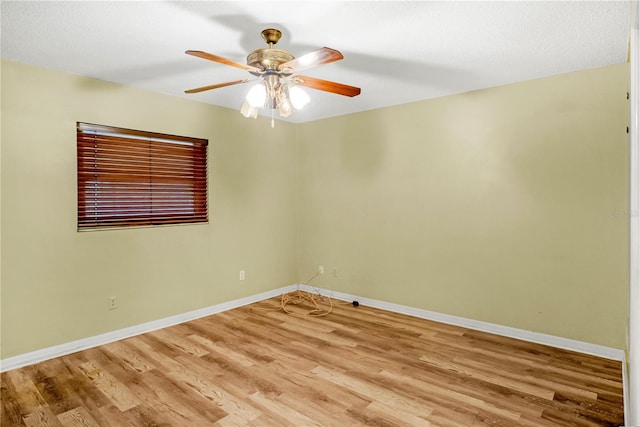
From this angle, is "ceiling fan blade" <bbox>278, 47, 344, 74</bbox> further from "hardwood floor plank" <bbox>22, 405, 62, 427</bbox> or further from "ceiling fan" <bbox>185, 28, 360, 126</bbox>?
"hardwood floor plank" <bbox>22, 405, 62, 427</bbox>

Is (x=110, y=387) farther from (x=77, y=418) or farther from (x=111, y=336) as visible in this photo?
(x=111, y=336)

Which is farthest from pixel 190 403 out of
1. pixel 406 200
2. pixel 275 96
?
pixel 406 200

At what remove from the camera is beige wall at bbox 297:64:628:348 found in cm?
296

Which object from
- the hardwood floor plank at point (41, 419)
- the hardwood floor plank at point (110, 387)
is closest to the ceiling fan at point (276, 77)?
the hardwood floor plank at point (110, 387)

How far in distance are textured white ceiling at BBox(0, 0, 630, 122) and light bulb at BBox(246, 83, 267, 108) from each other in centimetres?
38

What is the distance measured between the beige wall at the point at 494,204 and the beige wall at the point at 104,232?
106 cm

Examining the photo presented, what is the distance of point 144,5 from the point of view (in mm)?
2041

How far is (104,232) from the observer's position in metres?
3.32

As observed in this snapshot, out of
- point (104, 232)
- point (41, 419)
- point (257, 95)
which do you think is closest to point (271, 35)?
point (257, 95)

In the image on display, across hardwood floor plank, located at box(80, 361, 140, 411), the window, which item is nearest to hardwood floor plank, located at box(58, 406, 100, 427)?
hardwood floor plank, located at box(80, 361, 140, 411)

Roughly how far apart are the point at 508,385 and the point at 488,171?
1901 mm

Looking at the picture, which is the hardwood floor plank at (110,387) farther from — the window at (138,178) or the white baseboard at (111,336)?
the window at (138,178)

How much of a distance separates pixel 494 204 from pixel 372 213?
1.38 meters

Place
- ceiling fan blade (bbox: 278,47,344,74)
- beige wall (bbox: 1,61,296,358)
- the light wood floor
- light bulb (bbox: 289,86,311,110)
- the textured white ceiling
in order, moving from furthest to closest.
Result: beige wall (bbox: 1,61,296,358) → light bulb (bbox: 289,86,311,110) → the light wood floor → the textured white ceiling → ceiling fan blade (bbox: 278,47,344,74)
